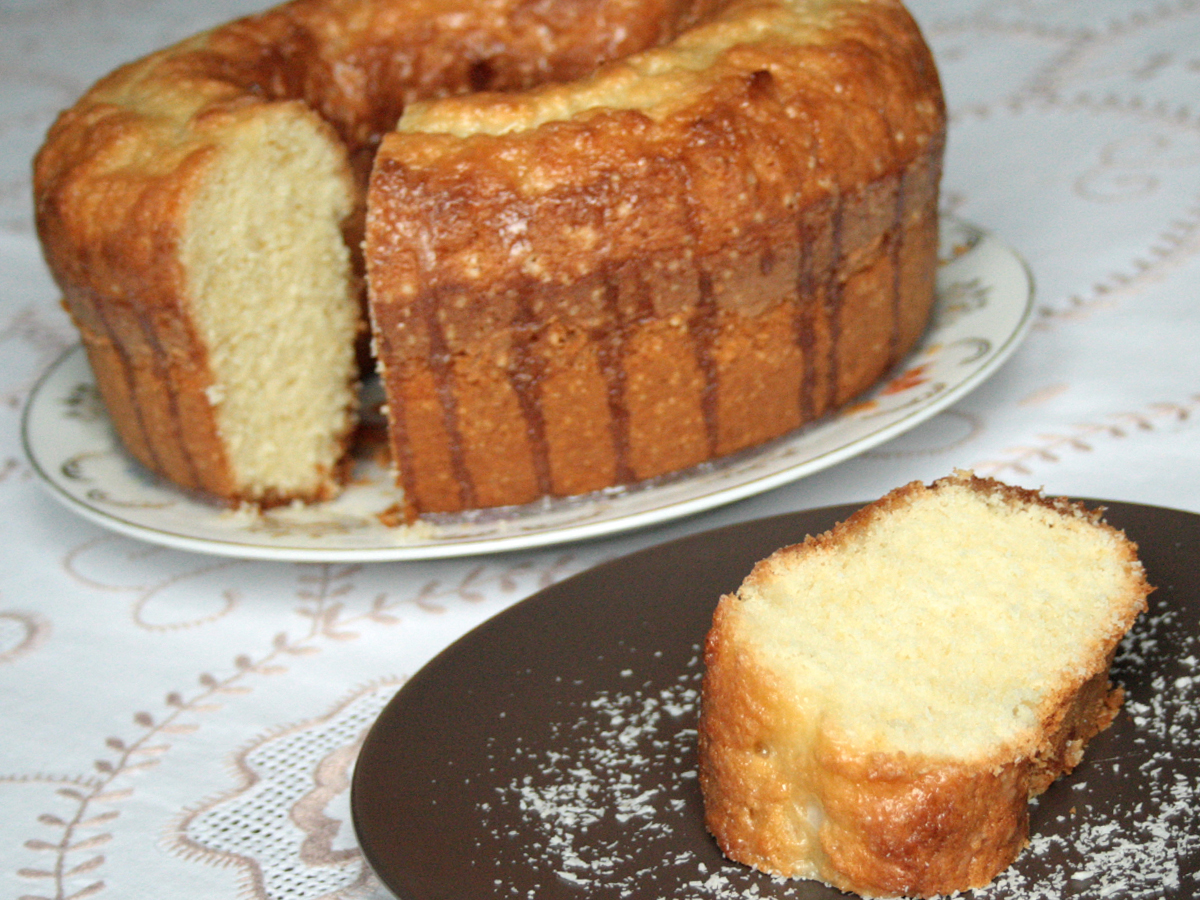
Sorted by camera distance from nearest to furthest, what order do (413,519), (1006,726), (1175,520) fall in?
1. (1006,726)
2. (1175,520)
3. (413,519)

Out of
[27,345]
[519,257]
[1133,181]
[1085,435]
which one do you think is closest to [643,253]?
[519,257]

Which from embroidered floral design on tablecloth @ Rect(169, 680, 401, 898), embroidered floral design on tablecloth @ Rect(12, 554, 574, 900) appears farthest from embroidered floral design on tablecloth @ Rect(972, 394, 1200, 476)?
embroidered floral design on tablecloth @ Rect(169, 680, 401, 898)

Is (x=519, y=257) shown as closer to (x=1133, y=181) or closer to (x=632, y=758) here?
(x=632, y=758)

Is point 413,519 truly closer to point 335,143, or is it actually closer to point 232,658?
point 232,658

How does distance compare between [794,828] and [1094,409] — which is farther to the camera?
[1094,409]

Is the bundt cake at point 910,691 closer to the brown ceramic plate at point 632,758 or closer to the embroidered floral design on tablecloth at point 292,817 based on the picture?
the brown ceramic plate at point 632,758

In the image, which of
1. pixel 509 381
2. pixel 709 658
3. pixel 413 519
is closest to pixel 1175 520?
pixel 709 658

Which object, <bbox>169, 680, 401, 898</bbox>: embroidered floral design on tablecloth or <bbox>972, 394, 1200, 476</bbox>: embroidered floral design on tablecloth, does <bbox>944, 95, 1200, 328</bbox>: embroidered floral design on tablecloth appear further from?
<bbox>169, 680, 401, 898</bbox>: embroidered floral design on tablecloth
